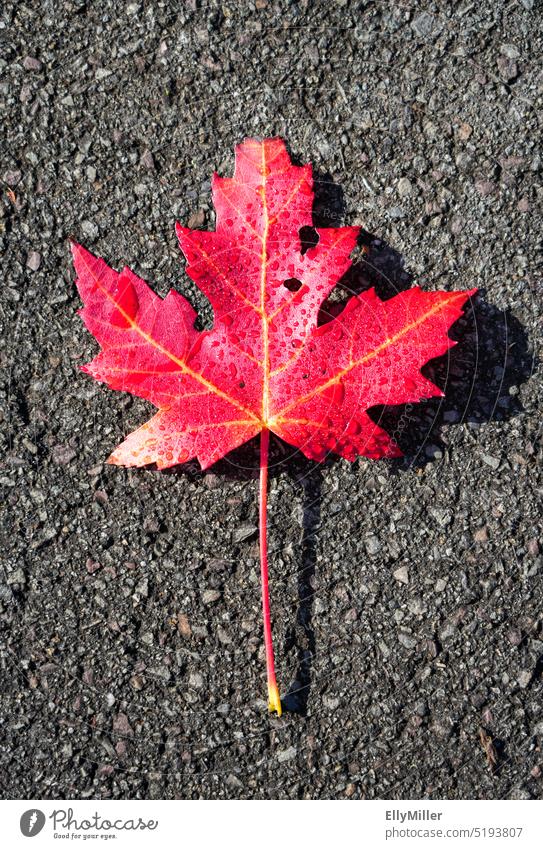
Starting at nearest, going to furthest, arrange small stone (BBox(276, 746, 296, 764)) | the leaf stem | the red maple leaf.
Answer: the red maple leaf, the leaf stem, small stone (BBox(276, 746, 296, 764))

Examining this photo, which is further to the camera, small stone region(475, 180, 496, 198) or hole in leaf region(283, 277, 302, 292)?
small stone region(475, 180, 496, 198)

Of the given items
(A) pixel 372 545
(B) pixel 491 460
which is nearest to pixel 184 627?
(A) pixel 372 545

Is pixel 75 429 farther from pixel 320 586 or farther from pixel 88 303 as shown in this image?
pixel 320 586

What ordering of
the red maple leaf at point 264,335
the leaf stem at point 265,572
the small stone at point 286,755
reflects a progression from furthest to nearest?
the small stone at point 286,755 < the leaf stem at point 265,572 < the red maple leaf at point 264,335

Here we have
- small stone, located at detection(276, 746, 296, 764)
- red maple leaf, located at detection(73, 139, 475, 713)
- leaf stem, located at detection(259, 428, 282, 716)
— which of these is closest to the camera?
red maple leaf, located at detection(73, 139, 475, 713)

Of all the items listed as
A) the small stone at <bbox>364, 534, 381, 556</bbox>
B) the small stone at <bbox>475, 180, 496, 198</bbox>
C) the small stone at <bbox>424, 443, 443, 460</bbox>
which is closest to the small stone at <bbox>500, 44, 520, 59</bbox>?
the small stone at <bbox>475, 180, 496, 198</bbox>

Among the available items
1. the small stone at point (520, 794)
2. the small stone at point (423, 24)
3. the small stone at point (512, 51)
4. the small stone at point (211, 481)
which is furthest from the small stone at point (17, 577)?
the small stone at point (512, 51)

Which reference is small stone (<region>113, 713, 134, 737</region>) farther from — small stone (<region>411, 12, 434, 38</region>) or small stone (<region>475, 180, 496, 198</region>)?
small stone (<region>411, 12, 434, 38</region>)

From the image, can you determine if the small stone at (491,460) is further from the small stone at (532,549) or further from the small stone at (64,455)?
the small stone at (64,455)
